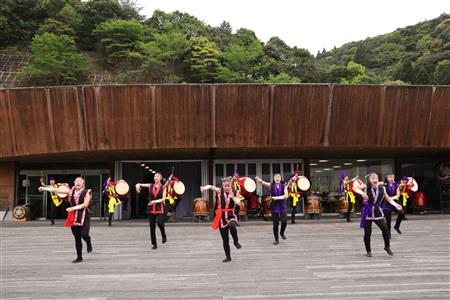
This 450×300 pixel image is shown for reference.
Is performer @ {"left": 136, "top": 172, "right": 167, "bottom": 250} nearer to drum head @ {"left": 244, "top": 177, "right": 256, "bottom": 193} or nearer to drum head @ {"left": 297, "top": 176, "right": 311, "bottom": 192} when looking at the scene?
drum head @ {"left": 244, "top": 177, "right": 256, "bottom": 193}

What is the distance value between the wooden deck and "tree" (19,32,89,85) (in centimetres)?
4002

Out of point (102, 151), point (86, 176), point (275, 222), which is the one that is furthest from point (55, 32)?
point (275, 222)

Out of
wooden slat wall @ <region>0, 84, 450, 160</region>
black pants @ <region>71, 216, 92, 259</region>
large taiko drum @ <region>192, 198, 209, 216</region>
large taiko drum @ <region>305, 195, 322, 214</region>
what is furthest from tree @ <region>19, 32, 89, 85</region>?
black pants @ <region>71, 216, 92, 259</region>

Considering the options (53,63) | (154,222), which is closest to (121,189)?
(154,222)

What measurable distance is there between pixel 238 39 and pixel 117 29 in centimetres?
1694

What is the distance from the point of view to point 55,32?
5506cm

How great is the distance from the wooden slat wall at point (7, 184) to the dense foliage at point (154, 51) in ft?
91.5

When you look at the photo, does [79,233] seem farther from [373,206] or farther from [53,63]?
[53,63]

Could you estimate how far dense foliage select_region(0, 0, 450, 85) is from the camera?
1962 inches

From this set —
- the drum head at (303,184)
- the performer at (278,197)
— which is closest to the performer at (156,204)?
the performer at (278,197)

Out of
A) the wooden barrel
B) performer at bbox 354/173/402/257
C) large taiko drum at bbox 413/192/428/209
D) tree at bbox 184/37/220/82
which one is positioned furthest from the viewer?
tree at bbox 184/37/220/82

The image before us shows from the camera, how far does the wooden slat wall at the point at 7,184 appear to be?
2212 cm

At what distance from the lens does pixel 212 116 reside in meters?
18.1

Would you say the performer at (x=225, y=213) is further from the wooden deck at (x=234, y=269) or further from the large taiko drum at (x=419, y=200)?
the large taiko drum at (x=419, y=200)
